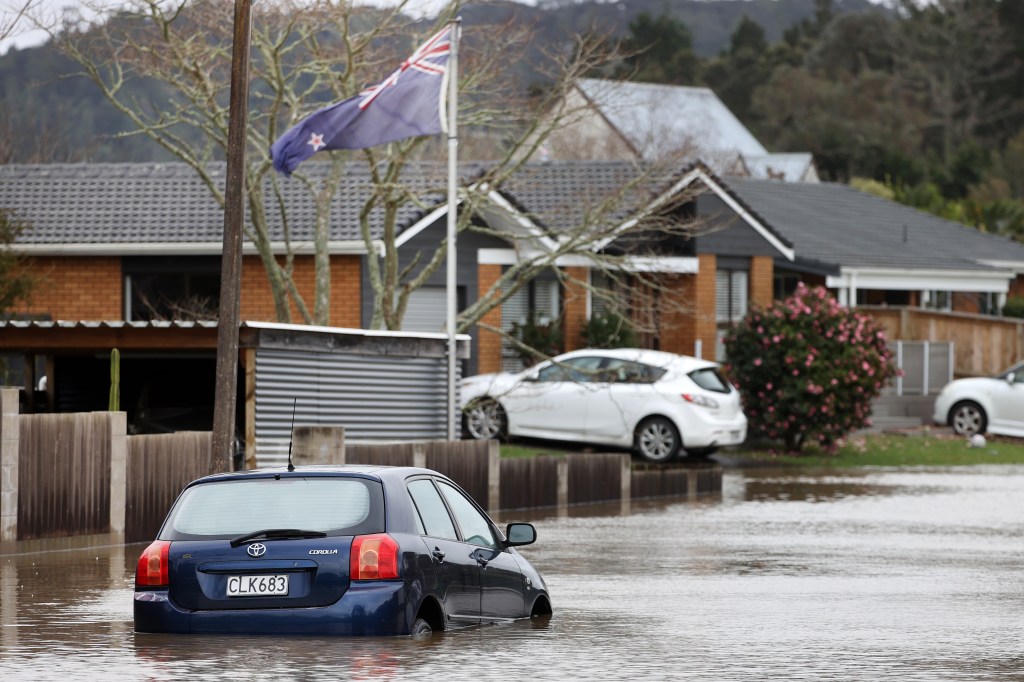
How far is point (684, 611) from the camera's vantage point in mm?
13547

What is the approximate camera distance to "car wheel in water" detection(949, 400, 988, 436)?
37844mm

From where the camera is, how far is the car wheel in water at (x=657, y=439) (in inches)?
1192

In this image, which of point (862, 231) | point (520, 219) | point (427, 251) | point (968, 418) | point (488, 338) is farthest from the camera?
point (862, 231)

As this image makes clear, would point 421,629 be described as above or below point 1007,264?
below

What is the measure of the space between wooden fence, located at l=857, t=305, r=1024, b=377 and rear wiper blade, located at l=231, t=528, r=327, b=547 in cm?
3317

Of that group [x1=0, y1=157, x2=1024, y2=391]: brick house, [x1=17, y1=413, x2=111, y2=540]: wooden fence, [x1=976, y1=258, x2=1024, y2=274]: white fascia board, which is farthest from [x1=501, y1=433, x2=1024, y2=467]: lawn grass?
Result: [x1=976, y1=258, x2=1024, y2=274]: white fascia board

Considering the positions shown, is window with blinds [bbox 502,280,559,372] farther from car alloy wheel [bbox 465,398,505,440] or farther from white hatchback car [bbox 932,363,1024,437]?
white hatchback car [bbox 932,363,1024,437]

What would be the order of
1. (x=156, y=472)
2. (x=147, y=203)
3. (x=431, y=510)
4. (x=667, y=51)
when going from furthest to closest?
(x=667, y=51), (x=147, y=203), (x=156, y=472), (x=431, y=510)

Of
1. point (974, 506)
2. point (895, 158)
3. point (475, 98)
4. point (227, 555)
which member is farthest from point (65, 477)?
point (895, 158)

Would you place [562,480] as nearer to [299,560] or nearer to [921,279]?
[299,560]

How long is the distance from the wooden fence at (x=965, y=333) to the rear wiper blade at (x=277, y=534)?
33.2 metres

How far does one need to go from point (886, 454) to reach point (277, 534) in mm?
25257

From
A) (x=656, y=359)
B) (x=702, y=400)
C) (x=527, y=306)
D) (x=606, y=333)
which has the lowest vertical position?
(x=702, y=400)

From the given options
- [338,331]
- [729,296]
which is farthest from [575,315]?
[338,331]
